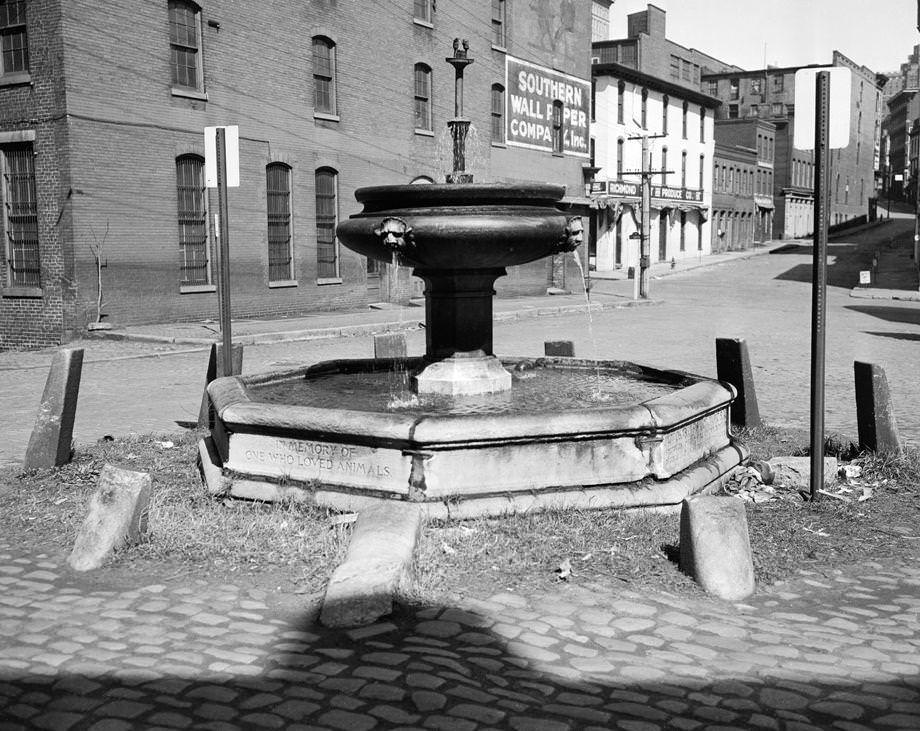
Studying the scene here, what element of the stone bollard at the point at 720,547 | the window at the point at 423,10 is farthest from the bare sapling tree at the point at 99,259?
the stone bollard at the point at 720,547

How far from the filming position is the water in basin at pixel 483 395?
25.4 feet

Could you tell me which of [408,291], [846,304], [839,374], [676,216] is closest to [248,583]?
[839,374]

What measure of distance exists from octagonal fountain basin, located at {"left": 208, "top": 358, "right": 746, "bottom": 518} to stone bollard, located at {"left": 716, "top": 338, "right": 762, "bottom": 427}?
251 centimetres

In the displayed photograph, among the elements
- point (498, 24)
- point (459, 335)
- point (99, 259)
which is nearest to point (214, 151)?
point (459, 335)

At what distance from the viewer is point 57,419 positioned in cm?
805

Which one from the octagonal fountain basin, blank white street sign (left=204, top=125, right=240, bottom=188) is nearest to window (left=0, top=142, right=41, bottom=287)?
blank white street sign (left=204, top=125, right=240, bottom=188)

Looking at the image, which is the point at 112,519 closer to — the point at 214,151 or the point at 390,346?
the point at 214,151

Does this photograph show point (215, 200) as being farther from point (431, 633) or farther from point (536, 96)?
point (431, 633)

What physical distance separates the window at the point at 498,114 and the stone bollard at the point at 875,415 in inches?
1086

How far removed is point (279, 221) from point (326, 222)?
1.92 meters

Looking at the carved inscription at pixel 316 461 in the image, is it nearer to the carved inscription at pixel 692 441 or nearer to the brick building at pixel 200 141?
the carved inscription at pixel 692 441

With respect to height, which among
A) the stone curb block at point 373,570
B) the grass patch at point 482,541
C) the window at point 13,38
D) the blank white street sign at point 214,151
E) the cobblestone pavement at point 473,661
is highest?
the window at point 13,38

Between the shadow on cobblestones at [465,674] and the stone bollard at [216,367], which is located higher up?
the stone bollard at [216,367]

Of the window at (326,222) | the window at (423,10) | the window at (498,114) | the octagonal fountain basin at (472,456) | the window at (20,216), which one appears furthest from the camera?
the window at (498,114)
